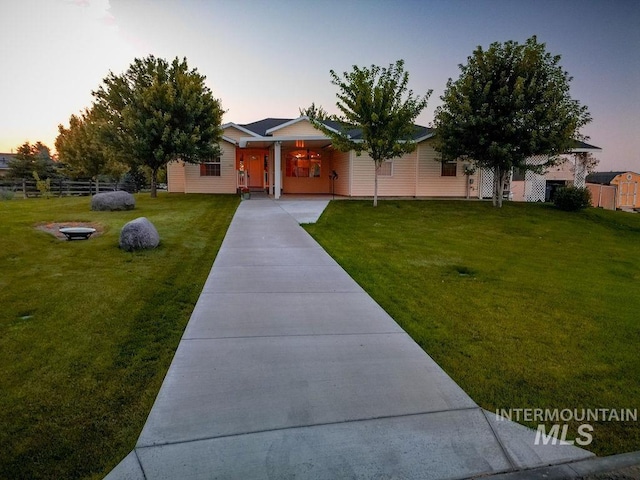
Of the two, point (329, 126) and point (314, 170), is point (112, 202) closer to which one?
point (314, 170)

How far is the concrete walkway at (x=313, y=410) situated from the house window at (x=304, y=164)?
18.4 m

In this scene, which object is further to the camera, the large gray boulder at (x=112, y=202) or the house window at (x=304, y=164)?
the house window at (x=304, y=164)

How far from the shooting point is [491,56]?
1619cm

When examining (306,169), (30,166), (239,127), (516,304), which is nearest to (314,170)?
(306,169)

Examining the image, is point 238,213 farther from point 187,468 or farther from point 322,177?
point 187,468

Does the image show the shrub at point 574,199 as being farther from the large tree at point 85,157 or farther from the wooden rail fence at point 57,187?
the wooden rail fence at point 57,187

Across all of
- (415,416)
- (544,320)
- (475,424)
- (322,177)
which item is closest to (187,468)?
(415,416)

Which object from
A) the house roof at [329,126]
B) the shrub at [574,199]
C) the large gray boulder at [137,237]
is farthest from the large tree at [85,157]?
the shrub at [574,199]

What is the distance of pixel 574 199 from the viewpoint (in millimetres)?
16766

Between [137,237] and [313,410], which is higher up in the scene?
[137,237]

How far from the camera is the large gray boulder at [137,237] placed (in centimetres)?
770

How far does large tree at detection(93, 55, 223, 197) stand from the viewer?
661 inches

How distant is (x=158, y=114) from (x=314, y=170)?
909cm

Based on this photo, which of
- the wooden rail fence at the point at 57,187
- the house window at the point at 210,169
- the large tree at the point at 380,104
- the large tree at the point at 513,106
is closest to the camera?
the large tree at the point at 380,104
